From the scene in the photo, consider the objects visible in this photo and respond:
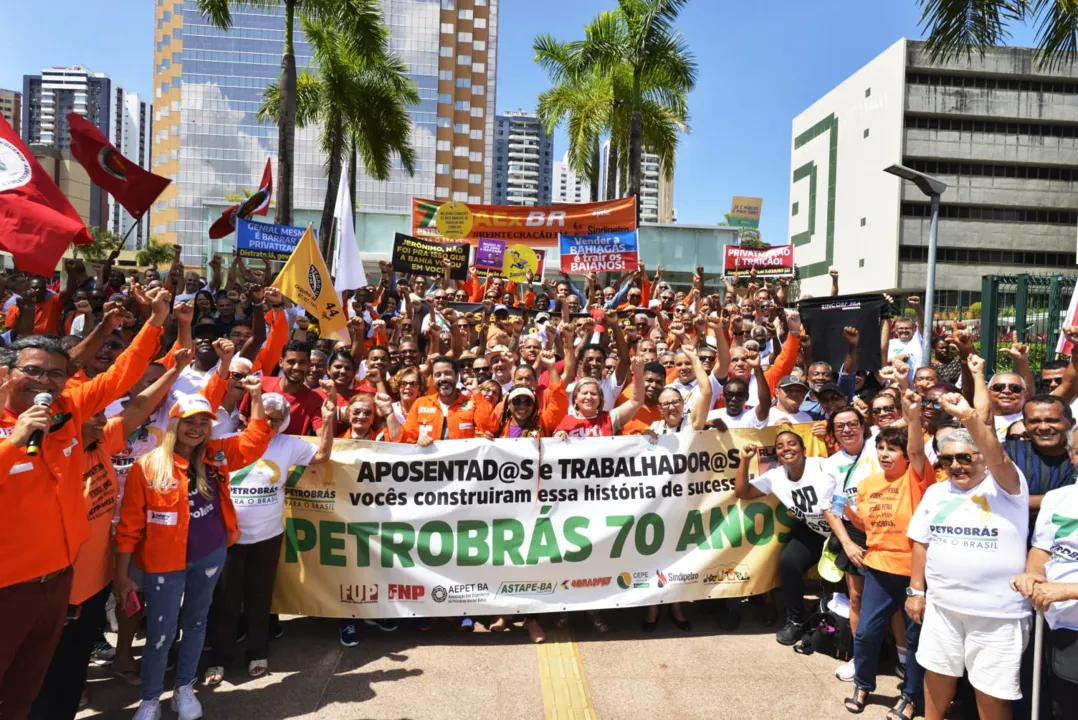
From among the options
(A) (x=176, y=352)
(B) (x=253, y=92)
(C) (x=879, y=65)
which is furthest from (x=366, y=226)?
(B) (x=253, y=92)

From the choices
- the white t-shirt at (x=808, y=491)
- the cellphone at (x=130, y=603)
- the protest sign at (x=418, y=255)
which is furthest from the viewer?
the protest sign at (x=418, y=255)

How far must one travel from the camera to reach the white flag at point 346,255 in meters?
9.23

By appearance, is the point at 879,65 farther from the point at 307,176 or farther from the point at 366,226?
the point at 307,176

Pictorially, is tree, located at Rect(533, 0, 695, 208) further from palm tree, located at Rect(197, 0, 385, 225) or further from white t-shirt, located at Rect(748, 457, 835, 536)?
white t-shirt, located at Rect(748, 457, 835, 536)

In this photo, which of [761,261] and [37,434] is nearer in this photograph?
[37,434]

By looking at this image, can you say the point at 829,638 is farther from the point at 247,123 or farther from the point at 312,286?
the point at 247,123

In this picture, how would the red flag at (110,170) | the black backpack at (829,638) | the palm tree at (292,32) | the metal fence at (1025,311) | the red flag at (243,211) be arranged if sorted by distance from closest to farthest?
the black backpack at (829,638) → the red flag at (110,170) → the metal fence at (1025,311) → the red flag at (243,211) → the palm tree at (292,32)

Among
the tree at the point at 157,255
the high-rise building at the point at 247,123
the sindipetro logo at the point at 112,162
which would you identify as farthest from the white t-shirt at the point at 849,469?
the high-rise building at the point at 247,123

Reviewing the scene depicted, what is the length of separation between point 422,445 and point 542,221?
10344 millimetres

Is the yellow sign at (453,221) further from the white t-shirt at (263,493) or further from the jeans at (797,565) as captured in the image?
the jeans at (797,565)

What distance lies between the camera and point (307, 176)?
246ft

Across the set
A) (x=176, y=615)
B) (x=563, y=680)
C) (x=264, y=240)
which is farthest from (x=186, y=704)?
(x=264, y=240)

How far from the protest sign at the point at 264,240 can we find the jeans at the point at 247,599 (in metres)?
7.93

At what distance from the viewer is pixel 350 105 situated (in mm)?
23219
